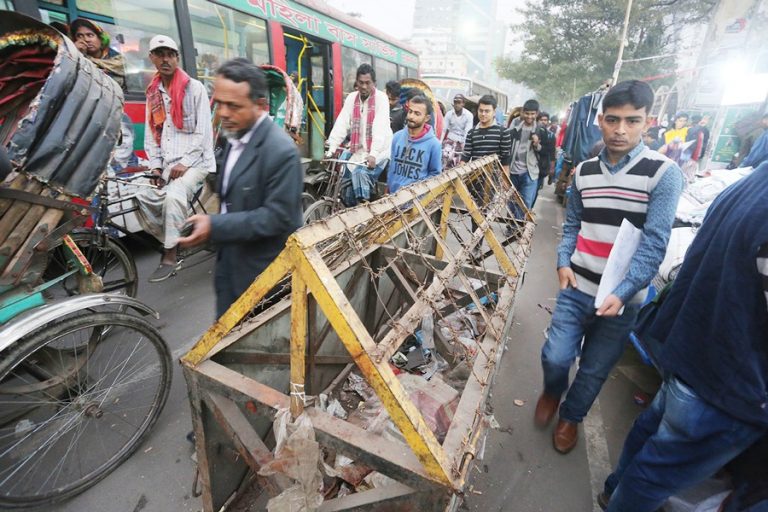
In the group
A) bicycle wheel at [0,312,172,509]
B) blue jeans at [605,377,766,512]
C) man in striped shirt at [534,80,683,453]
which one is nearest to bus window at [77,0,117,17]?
bicycle wheel at [0,312,172,509]

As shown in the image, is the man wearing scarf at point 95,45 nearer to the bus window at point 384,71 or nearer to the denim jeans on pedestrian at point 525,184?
the denim jeans on pedestrian at point 525,184

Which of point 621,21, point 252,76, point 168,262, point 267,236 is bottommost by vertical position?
point 168,262

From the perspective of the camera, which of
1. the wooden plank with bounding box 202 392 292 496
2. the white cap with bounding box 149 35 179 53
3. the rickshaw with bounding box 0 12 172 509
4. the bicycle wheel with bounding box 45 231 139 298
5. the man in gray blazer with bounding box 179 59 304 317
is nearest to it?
the wooden plank with bounding box 202 392 292 496

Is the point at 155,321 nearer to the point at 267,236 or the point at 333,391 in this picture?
the point at 333,391

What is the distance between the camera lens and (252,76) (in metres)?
1.61

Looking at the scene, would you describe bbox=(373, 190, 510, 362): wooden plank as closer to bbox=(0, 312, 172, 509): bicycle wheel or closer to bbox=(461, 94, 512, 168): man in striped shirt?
bbox=(0, 312, 172, 509): bicycle wheel

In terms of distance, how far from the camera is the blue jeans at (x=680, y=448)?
1.27 m

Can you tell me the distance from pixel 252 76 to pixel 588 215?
1.83 meters

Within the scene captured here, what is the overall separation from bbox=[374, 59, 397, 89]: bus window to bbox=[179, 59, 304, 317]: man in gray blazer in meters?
7.50

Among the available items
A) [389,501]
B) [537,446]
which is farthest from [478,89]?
[389,501]

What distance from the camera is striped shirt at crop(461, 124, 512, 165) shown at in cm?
447

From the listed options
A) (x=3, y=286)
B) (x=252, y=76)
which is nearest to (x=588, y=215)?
(x=252, y=76)

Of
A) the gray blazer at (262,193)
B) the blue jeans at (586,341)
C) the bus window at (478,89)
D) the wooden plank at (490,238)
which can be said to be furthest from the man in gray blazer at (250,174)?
the bus window at (478,89)

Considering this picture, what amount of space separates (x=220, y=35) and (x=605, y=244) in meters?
5.25
